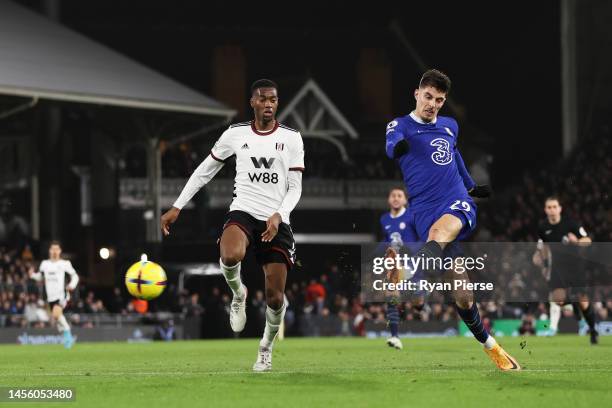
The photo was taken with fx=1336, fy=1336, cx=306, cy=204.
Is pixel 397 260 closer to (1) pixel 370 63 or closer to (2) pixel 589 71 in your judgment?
(2) pixel 589 71

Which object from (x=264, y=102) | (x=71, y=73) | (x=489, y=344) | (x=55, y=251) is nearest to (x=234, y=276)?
(x=264, y=102)

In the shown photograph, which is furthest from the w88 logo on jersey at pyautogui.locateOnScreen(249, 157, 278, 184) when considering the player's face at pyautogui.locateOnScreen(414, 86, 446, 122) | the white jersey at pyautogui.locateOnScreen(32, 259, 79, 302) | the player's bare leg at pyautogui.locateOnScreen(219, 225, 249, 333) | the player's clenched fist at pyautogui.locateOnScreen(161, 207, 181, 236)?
the white jersey at pyautogui.locateOnScreen(32, 259, 79, 302)

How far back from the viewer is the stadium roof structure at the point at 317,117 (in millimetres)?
57594

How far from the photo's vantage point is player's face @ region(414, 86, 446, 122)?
43.4 feet

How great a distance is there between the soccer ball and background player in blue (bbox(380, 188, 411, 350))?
5.63 m

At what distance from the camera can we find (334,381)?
1204cm

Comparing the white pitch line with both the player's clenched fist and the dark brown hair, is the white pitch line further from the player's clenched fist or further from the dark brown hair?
the dark brown hair

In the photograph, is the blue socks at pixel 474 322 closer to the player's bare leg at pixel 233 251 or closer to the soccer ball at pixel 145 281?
the player's bare leg at pixel 233 251

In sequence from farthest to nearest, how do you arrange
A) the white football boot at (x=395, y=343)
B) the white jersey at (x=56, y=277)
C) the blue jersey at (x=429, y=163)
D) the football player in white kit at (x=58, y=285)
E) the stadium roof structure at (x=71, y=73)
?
the stadium roof structure at (x=71, y=73) → the white jersey at (x=56, y=277) → the football player in white kit at (x=58, y=285) → the white football boot at (x=395, y=343) → the blue jersey at (x=429, y=163)

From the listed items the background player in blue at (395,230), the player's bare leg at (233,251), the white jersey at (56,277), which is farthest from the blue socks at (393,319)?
the player's bare leg at (233,251)

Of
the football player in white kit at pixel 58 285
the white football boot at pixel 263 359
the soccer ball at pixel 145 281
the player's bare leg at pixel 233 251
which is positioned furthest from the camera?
the football player in white kit at pixel 58 285

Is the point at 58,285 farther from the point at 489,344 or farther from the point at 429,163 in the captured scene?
the point at 489,344

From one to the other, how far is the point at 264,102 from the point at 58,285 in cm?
1374

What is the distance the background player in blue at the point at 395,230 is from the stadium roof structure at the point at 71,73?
17.2 meters
